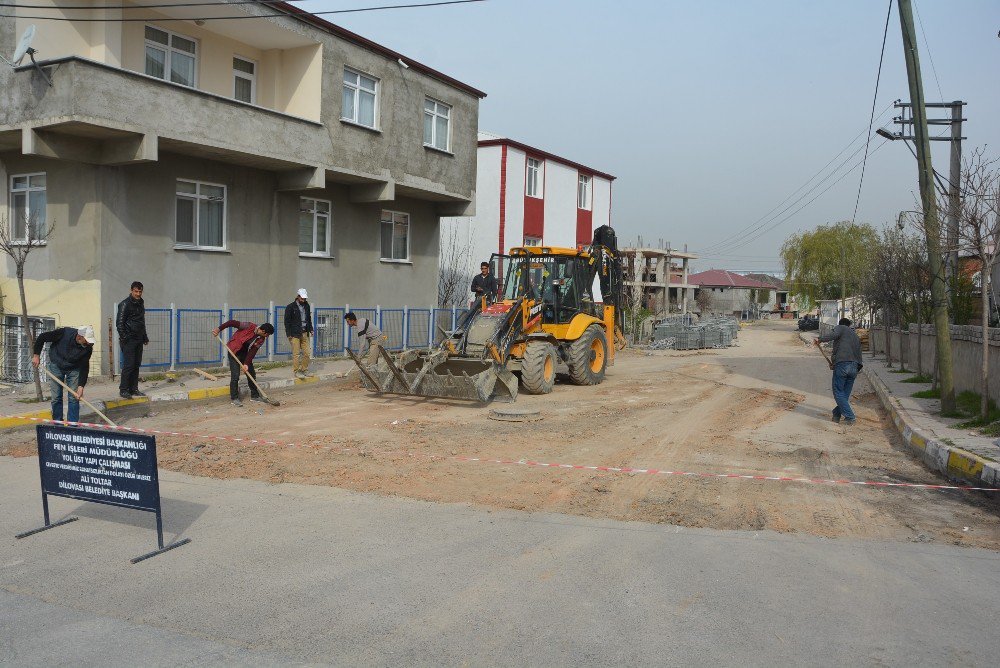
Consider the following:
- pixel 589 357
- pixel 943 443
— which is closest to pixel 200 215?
pixel 589 357

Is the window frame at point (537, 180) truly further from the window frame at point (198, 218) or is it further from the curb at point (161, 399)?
the curb at point (161, 399)

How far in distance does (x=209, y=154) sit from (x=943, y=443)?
14.5 m

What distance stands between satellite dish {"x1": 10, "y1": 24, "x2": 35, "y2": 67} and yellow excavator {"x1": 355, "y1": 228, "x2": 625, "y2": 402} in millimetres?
8320

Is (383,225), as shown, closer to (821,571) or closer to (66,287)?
(66,287)

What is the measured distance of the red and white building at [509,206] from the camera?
3303 centimetres

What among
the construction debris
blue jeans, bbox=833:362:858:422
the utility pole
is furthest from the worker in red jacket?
the construction debris

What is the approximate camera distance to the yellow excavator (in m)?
13.9

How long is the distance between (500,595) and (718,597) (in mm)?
1452

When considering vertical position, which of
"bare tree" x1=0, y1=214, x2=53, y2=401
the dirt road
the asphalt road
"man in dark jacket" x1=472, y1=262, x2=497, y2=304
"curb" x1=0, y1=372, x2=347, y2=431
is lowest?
the asphalt road

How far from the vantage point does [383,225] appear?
23.0 m

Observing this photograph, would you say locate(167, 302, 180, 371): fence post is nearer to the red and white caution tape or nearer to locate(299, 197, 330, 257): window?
locate(299, 197, 330, 257): window

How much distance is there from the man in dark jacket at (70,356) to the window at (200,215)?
6935 millimetres

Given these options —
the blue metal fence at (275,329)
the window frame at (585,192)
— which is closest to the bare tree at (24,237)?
the blue metal fence at (275,329)

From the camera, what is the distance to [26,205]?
657 inches
